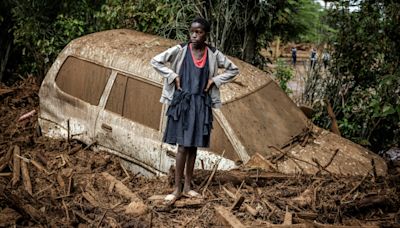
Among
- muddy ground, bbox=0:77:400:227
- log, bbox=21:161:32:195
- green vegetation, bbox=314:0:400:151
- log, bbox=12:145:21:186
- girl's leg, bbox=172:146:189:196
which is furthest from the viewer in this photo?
green vegetation, bbox=314:0:400:151

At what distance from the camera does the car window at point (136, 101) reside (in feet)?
18.8

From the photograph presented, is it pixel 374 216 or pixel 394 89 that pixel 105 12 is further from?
pixel 374 216

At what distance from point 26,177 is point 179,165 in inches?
71.4

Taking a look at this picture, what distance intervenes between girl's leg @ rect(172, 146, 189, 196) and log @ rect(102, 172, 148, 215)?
1.15 feet

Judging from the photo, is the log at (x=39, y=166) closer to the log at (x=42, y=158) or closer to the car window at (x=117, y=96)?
the log at (x=42, y=158)

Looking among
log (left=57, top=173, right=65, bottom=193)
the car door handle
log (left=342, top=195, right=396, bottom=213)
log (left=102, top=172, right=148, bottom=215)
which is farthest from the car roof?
log (left=342, top=195, right=396, bottom=213)

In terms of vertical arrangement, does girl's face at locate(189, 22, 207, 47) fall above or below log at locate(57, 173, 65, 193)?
above

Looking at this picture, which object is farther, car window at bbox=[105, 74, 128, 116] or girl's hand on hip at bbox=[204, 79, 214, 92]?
car window at bbox=[105, 74, 128, 116]

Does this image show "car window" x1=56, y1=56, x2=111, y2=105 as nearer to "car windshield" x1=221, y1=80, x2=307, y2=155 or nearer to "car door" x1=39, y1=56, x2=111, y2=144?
"car door" x1=39, y1=56, x2=111, y2=144

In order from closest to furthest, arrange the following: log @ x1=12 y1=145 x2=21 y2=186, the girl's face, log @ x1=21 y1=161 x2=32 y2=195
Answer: the girl's face < log @ x1=21 y1=161 x2=32 y2=195 < log @ x1=12 y1=145 x2=21 y2=186

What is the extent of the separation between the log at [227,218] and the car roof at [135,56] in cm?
167

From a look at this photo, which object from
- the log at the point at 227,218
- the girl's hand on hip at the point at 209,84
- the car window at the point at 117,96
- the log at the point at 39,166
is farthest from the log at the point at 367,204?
the log at the point at 39,166

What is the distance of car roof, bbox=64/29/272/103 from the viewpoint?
19.2 feet

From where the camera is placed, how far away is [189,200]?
4504 millimetres
